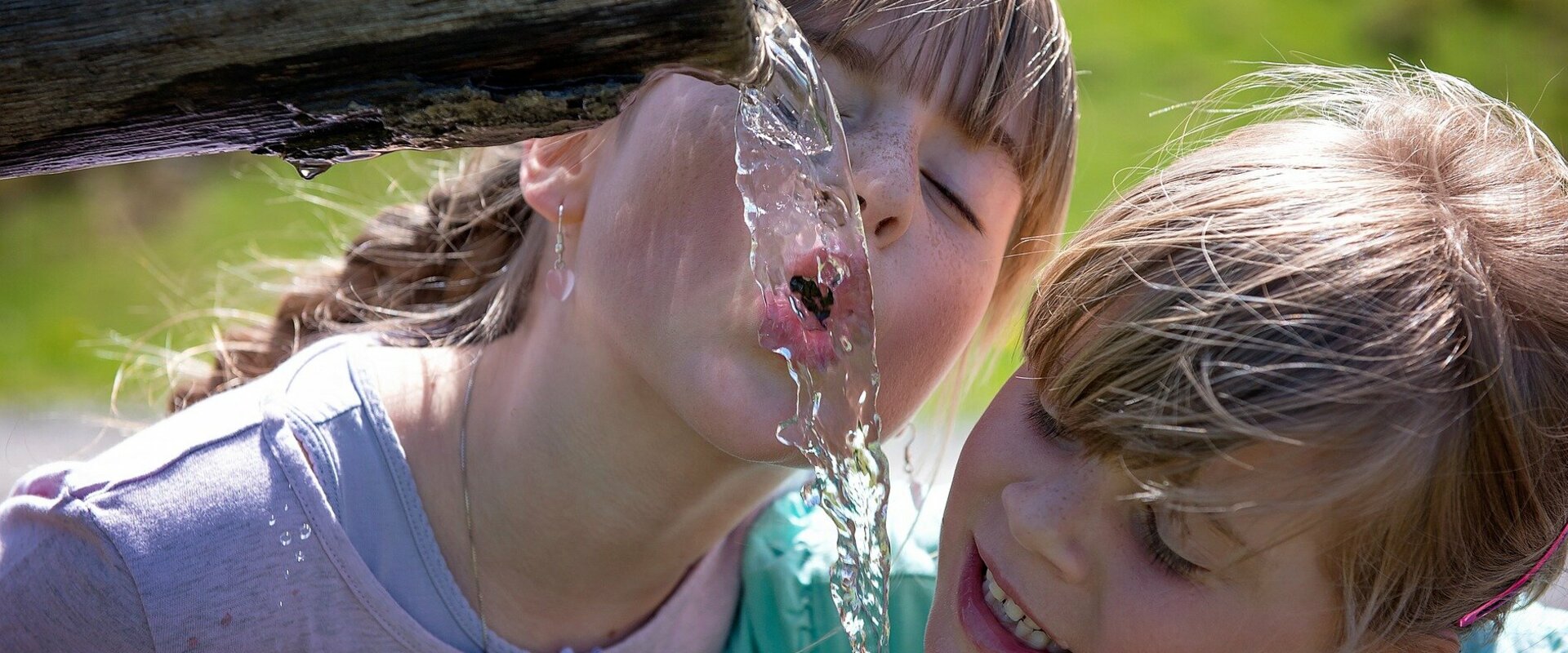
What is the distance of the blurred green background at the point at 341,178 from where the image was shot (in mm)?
5840

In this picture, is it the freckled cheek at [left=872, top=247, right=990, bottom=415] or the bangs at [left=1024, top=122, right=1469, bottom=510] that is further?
the freckled cheek at [left=872, top=247, right=990, bottom=415]

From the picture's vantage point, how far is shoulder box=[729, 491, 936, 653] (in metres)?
2.44

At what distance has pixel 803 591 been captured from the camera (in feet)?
8.10

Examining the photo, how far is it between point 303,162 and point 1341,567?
135 cm

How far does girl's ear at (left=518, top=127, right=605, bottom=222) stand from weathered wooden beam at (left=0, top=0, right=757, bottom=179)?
677 millimetres

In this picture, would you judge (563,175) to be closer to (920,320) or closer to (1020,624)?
(920,320)

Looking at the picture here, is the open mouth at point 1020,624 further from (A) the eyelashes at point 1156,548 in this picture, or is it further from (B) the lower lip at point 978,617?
(A) the eyelashes at point 1156,548

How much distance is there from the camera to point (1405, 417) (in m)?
1.63

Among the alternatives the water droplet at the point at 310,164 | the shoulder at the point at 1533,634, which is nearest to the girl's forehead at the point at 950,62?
the water droplet at the point at 310,164

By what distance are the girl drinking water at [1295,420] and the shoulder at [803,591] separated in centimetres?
55

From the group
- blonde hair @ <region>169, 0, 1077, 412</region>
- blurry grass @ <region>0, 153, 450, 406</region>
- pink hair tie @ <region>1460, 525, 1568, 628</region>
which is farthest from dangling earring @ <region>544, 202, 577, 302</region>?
blurry grass @ <region>0, 153, 450, 406</region>

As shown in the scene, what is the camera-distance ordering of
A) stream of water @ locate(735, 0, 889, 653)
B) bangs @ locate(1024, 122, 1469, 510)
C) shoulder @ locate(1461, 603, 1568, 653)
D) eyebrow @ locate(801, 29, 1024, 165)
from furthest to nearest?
Answer: shoulder @ locate(1461, 603, 1568, 653) → eyebrow @ locate(801, 29, 1024, 165) → stream of water @ locate(735, 0, 889, 653) → bangs @ locate(1024, 122, 1469, 510)

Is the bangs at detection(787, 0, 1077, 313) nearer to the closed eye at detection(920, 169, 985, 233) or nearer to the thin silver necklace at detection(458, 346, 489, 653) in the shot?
the closed eye at detection(920, 169, 985, 233)

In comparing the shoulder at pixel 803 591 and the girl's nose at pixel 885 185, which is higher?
the girl's nose at pixel 885 185
